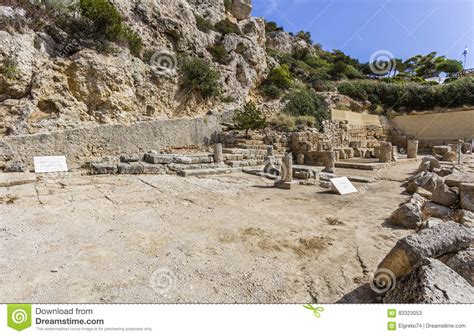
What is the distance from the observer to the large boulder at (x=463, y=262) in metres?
2.23

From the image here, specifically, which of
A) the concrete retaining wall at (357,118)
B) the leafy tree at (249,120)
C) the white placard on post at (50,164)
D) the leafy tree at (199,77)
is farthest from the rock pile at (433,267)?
the concrete retaining wall at (357,118)

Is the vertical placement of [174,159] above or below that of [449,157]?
below

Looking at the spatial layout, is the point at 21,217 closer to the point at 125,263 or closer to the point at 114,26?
the point at 125,263

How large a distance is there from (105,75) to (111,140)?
122 inches

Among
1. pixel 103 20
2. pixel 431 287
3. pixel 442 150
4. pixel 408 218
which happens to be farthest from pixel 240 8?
pixel 431 287

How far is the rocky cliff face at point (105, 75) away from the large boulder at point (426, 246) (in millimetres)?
10791

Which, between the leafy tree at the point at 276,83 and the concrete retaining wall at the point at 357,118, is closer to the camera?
the concrete retaining wall at the point at 357,118

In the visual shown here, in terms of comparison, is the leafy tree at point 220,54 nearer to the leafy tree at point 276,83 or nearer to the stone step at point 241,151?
the leafy tree at point 276,83

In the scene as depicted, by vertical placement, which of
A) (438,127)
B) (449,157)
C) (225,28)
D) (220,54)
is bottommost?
(449,157)

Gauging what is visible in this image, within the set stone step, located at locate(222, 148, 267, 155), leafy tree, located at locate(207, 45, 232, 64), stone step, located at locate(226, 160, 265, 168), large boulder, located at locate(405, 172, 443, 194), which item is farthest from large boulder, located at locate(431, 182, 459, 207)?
leafy tree, located at locate(207, 45, 232, 64)

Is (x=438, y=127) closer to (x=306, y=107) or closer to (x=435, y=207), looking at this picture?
(x=306, y=107)

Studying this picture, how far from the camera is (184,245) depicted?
3.31 meters

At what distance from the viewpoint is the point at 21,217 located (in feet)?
13.5

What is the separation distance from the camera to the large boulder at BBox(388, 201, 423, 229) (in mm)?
4020
